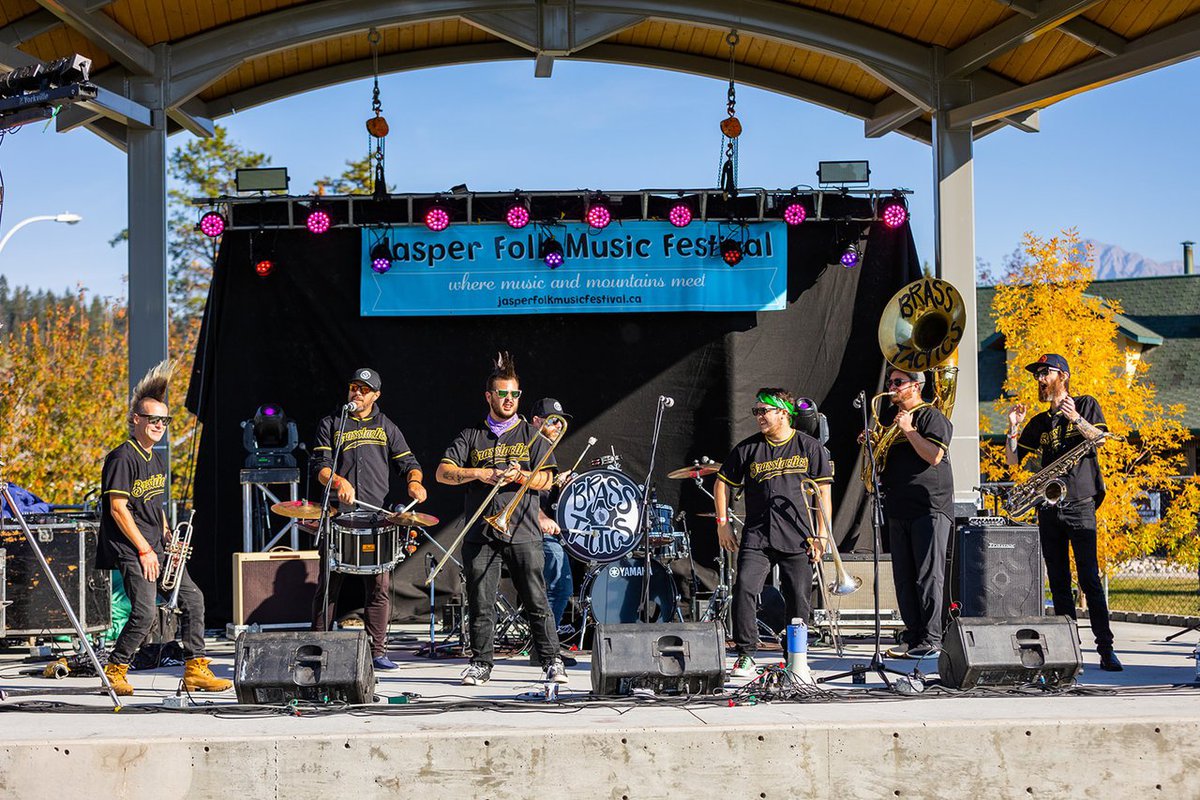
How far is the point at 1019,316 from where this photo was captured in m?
17.4

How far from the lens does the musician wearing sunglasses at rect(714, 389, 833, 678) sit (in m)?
7.88

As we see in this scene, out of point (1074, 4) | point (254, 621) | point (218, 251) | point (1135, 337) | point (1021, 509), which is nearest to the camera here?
point (1021, 509)

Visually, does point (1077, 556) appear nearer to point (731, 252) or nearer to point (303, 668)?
point (731, 252)

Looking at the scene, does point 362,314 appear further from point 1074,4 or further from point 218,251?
point 1074,4

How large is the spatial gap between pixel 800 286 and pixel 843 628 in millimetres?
3060

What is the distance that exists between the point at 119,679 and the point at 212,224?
4702mm

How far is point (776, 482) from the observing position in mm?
8031

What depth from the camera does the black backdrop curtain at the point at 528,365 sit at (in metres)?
11.3

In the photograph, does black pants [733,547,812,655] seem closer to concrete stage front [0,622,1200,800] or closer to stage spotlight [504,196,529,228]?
concrete stage front [0,622,1200,800]

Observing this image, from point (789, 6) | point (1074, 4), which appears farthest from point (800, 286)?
point (1074, 4)

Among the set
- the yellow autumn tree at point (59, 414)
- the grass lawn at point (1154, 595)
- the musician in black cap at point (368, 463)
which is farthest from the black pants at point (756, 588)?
the yellow autumn tree at point (59, 414)

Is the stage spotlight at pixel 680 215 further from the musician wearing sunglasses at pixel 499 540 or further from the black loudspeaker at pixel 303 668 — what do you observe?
the black loudspeaker at pixel 303 668

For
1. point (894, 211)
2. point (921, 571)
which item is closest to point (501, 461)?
point (921, 571)

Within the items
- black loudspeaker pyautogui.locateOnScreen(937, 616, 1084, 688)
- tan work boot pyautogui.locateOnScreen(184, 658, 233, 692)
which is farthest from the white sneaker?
tan work boot pyautogui.locateOnScreen(184, 658, 233, 692)
